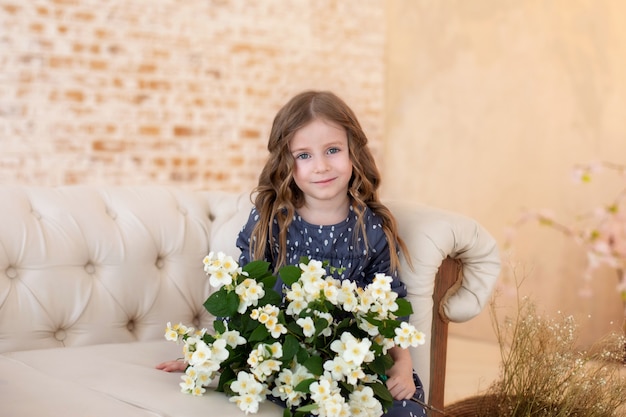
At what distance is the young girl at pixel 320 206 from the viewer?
7.62 feet

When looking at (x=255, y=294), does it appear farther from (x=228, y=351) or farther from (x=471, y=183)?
(x=471, y=183)

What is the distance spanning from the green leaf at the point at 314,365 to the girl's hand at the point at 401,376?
0.35 m

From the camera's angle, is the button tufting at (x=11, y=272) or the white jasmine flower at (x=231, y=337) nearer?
the white jasmine flower at (x=231, y=337)

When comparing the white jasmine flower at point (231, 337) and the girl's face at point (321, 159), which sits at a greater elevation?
the girl's face at point (321, 159)

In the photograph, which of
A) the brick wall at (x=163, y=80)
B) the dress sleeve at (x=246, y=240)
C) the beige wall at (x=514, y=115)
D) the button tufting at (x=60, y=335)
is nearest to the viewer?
the dress sleeve at (x=246, y=240)

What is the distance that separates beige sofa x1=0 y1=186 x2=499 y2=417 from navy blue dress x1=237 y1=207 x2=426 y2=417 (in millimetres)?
99

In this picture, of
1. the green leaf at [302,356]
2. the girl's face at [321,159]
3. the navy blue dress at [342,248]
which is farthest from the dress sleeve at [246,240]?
the green leaf at [302,356]

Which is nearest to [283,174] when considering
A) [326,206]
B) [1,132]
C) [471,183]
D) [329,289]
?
[326,206]

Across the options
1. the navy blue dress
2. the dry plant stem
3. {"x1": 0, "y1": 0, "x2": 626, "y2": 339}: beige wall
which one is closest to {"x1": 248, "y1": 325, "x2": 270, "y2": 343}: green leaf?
the navy blue dress

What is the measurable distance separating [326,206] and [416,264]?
0.31 metres

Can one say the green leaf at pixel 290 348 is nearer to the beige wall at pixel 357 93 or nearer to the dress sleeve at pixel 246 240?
the dress sleeve at pixel 246 240

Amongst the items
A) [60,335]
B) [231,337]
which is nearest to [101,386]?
[231,337]

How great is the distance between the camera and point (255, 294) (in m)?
1.90

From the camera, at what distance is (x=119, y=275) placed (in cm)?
255
